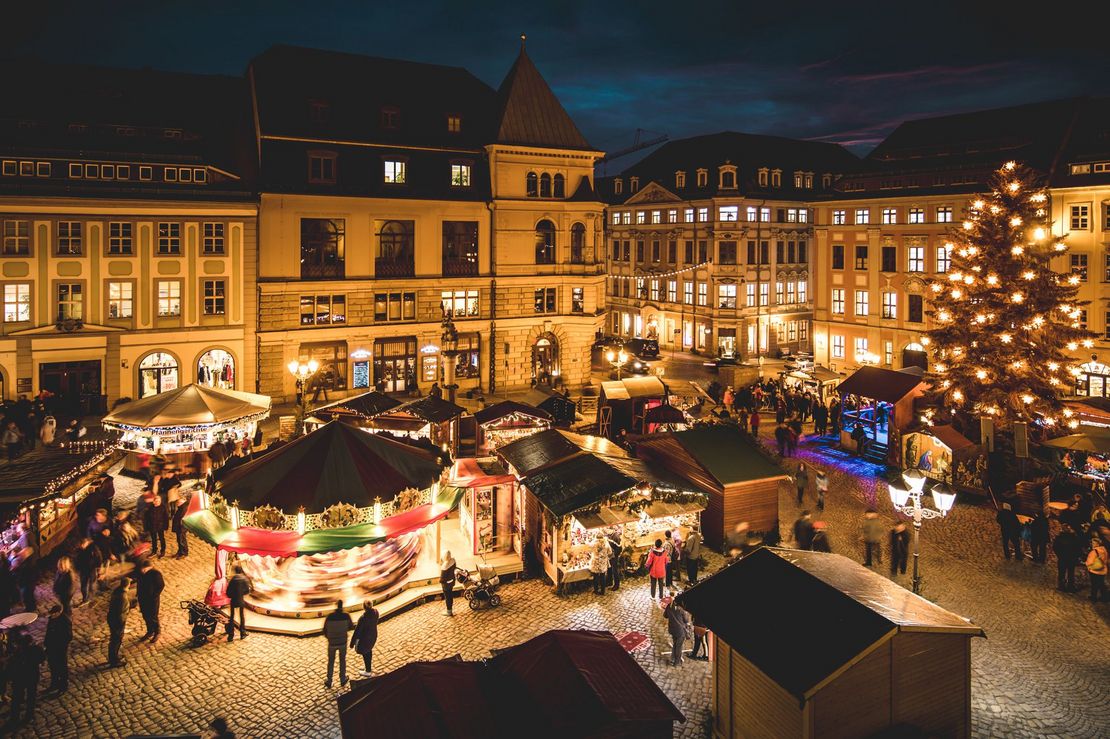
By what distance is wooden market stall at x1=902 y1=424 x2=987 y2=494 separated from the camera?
23.8m

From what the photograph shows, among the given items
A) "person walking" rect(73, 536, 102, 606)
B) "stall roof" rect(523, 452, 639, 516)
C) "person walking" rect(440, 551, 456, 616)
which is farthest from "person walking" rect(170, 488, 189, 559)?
"stall roof" rect(523, 452, 639, 516)

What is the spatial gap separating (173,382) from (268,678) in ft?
78.2

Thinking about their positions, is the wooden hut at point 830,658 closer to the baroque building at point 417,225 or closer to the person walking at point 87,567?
the person walking at point 87,567

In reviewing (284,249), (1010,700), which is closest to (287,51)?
(284,249)

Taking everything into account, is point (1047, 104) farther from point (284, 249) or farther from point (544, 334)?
point (284, 249)

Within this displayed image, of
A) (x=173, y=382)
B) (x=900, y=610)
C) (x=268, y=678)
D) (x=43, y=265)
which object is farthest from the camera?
(x=173, y=382)

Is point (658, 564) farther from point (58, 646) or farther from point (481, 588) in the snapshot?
point (58, 646)

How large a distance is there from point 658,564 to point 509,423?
867cm

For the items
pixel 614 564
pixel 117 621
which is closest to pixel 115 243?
pixel 117 621

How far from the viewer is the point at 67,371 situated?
31.1 m

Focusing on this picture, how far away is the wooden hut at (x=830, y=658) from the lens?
372 inches

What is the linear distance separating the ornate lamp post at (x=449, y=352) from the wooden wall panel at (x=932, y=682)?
83.8 feet

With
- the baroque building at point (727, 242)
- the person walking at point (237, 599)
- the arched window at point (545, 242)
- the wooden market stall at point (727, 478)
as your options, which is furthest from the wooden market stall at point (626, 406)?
Result: the baroque building at point (727, 242)

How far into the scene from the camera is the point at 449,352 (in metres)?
34.9
